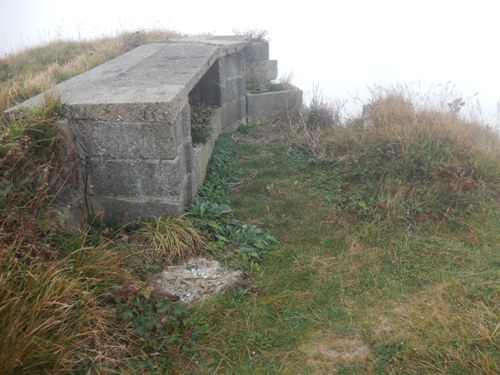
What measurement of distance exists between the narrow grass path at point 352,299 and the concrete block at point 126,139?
3.70 ft

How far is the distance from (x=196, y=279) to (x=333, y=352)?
108cm

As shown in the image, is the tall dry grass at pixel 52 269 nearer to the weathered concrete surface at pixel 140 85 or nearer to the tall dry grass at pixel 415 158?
the weathered concrete surface at pixel 140 85

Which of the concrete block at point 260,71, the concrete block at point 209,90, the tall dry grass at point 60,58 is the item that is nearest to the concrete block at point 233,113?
the concrete block at point 209,90

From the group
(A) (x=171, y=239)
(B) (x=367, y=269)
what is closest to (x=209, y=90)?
(A) (x=171, y=239)

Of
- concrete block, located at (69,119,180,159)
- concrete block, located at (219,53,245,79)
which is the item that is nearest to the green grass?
concrete block, located at (69,119,180,159)

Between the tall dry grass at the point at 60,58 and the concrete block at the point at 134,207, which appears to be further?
the tall dry grass at the point at 60,58

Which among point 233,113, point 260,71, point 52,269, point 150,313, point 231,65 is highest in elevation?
point 231,65

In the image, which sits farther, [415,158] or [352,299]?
[415,158]

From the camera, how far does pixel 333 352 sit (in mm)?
2900

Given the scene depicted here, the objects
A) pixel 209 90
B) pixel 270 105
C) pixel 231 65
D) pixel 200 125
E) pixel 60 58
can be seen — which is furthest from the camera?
pixel 60 58

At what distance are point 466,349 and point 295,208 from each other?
87.2 inches

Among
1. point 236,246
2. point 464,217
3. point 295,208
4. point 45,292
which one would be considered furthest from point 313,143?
point 45,292

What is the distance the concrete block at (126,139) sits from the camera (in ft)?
12.0

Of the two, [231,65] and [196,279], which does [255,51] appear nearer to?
[231,65]
